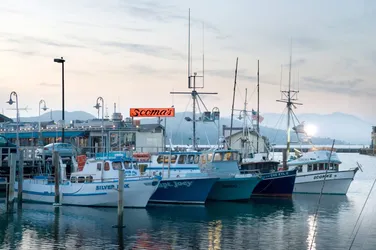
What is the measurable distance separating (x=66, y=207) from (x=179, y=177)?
342 inches

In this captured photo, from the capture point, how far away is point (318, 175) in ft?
184

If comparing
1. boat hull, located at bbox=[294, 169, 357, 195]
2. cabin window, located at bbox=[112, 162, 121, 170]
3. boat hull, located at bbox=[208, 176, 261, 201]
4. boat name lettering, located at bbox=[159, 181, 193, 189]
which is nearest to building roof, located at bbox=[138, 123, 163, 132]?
boat hull, located at bbox=[294, 169, 357, 195]

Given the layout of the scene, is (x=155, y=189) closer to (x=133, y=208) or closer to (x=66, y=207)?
(x=133, y=208)

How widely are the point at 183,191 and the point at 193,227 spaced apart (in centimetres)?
932

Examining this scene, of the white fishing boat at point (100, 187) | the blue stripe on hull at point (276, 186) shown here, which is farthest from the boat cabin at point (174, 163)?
the blue stripe on hull at point (276, 186)

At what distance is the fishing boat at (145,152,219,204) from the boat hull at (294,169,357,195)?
14.1 metres

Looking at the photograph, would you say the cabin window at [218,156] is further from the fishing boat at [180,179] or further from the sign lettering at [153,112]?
the sign lettering at [153,112]

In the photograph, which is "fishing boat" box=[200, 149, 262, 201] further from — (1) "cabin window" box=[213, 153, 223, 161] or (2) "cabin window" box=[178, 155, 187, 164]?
(2) "cabin window" box=[178, 155, 187, 164]

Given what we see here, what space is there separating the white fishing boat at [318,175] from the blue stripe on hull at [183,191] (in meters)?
14.2

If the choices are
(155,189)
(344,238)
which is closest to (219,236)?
(344,238)

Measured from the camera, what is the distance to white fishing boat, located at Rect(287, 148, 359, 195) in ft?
184

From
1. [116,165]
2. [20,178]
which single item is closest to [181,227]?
[116,165]

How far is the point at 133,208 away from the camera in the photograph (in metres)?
43.2

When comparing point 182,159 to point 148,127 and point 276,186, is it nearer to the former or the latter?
point 276,186
